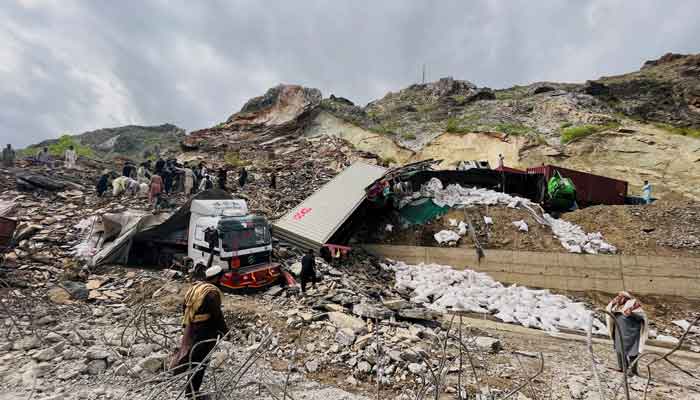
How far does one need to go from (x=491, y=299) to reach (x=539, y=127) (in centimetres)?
1848

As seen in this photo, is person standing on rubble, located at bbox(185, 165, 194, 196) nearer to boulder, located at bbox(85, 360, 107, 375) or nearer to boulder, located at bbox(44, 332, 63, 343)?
boulder, located at bbox(44, 332, 63, 343)

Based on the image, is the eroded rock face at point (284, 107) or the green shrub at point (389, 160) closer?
the green shrub at point (389, 160)

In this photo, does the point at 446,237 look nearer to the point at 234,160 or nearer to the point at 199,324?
the point at 199,324

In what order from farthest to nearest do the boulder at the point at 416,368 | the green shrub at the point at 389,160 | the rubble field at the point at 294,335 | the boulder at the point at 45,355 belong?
the green shrub at the point at 389,160 < the boulder at the point at 416,368 < the boulder at the point at 45,355 < the rubble field at the point at 294,335

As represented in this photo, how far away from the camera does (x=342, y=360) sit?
4.46 metres

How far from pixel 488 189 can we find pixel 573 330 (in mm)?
6698

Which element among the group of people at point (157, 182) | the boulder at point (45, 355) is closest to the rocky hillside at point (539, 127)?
the group of people at point (157, 182)

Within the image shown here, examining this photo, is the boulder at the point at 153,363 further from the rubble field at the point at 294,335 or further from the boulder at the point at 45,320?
the boulder at the point at 45,320

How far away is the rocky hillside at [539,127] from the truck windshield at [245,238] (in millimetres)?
16048

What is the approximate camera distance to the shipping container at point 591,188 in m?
12.3

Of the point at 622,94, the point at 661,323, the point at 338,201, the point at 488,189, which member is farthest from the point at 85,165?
the point at 622,94

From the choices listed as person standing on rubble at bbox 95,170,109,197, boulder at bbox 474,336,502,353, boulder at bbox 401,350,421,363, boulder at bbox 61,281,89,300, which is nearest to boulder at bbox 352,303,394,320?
boulder at bbox 401,350,421,363

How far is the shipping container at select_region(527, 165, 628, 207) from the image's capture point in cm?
1234

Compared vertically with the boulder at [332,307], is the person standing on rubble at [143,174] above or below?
above
